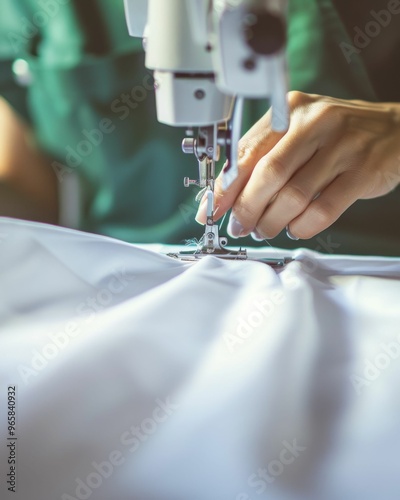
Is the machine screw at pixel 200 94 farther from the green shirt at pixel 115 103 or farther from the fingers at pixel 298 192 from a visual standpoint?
the green shirt at pixel 115 103

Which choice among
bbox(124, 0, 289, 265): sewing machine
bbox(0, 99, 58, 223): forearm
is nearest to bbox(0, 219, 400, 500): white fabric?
bbox(124, 0, 289, 265): sewing machine

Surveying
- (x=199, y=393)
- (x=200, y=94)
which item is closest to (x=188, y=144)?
(x=200, y=94)

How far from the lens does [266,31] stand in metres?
0.47

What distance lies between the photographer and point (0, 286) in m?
0.62

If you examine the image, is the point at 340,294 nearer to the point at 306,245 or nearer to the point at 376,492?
the point at 376,492

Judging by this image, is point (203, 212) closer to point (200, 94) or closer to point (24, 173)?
point (200, 94)

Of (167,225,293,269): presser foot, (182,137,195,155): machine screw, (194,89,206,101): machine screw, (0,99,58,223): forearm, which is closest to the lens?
(194,89,206,101): machine screw

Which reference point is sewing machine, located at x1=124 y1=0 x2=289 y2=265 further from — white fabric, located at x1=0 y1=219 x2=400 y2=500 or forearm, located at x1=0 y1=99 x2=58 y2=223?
forearm, located at x1=0 y1=99 x2=58 y2=223

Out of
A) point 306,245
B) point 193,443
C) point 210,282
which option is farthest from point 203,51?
point 306,245

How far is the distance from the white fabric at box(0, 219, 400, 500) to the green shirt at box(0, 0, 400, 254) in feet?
2.84

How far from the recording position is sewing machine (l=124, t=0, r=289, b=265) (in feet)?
1.58

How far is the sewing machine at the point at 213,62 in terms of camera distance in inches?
18.9

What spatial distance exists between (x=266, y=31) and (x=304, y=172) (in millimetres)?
450

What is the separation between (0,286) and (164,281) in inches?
6.8
